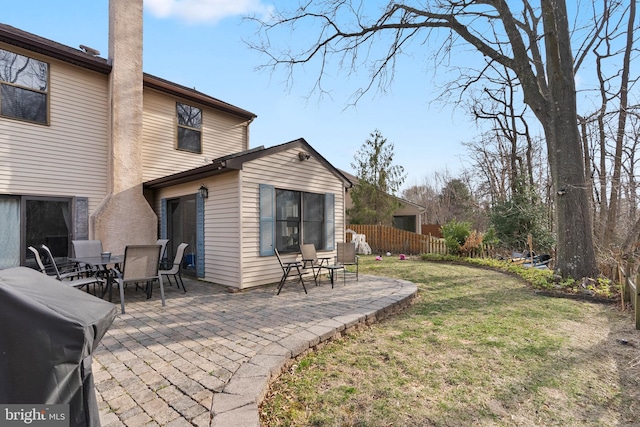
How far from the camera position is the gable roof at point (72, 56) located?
6.34 metres

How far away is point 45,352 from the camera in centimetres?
111

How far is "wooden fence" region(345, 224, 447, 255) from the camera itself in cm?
1360

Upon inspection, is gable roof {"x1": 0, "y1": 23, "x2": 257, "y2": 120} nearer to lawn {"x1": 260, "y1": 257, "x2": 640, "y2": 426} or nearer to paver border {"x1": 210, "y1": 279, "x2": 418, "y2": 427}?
paver border {"x1": 210, "y1": 279, "x2": 418, "y2": 427}

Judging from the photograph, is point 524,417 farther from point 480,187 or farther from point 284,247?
point 480,187

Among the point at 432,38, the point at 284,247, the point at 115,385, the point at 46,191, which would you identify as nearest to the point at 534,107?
the point at 432,38

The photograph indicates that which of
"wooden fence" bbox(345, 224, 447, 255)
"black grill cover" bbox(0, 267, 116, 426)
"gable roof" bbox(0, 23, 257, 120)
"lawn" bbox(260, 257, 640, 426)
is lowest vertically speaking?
"lawn" bbox(260, 257, 640, 426)

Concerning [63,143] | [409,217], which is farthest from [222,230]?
[409,217]

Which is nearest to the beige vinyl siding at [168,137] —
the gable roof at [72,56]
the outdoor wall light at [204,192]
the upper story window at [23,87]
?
the gable roof at [72,56]

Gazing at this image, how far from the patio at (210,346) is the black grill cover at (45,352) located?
106 centimetres

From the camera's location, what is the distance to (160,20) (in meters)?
8.25

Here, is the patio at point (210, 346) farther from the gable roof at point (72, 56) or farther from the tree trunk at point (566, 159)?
the gable roof at point (72, 56)

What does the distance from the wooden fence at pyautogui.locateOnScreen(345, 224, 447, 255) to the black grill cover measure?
1335 cm

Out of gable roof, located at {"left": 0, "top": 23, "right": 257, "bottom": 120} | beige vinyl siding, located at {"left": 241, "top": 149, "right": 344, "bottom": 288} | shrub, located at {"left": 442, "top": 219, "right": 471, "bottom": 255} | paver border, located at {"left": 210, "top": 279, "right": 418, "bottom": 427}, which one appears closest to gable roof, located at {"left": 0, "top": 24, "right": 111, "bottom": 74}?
gable roof, located at {"left": 0, "top": 23, "right": 257, "bottom": 120}

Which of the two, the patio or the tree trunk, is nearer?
the patio
